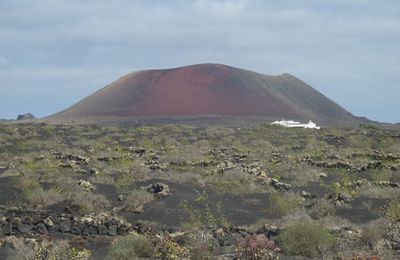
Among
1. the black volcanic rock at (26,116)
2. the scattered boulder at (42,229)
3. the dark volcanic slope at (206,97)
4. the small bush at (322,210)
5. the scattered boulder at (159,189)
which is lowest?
the scattered boulder at (42,229)

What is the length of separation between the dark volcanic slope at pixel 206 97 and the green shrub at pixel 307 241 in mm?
71127

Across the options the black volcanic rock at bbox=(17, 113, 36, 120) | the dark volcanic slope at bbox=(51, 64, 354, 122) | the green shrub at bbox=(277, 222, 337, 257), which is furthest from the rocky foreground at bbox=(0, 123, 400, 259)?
the black volcanic rock at bbox=(17, 113, 36, 120)

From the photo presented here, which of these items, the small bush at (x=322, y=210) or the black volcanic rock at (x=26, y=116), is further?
the black volcanic rock at (x=26, y=116)

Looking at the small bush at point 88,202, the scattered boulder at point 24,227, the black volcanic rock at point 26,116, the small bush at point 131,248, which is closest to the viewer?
the small bush at point 131,248

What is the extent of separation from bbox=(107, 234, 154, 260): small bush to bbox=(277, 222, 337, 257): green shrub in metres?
2.52

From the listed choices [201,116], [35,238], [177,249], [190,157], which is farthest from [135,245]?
[201,116]

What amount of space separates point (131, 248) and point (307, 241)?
3191 millimetres

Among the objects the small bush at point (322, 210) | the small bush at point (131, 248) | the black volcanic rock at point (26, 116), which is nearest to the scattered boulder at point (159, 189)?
the small bush at point (322, 210)

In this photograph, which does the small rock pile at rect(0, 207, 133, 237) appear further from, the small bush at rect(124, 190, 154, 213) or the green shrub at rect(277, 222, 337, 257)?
the green shrub at rect(277, 222, 337, 257)

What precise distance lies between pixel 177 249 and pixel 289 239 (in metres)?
2.31

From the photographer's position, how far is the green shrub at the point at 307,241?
10359mm

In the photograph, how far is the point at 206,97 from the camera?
8988 centimetres

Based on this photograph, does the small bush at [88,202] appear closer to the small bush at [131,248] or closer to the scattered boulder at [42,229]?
the scattered boulder at [42,229]

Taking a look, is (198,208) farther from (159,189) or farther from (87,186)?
(87,186)
